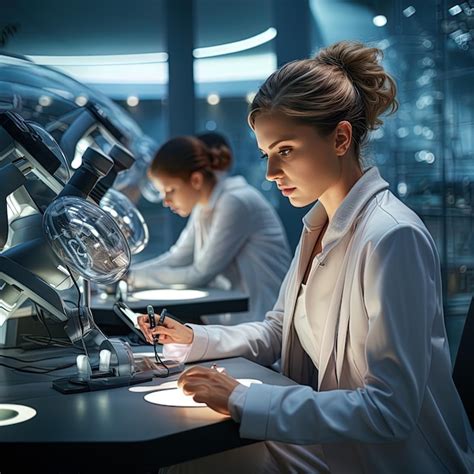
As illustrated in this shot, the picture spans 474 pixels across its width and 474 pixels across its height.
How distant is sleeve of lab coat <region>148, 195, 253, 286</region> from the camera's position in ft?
9.68

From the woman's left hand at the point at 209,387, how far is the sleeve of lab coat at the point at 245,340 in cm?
35

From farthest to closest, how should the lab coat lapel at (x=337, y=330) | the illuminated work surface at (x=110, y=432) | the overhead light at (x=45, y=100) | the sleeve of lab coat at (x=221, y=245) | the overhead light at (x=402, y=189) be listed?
the sleeve of lab coat at (x=221, y=245) → the overhead light at (x=402, y=189) → the overhead light at (x=45, y=100) → the lab coat lapel at (x=337, y=330) → the illuminated work surface at (x=110, y=432)

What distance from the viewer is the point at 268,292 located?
298cm

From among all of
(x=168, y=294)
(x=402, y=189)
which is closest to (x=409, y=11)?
(x=402, y=189)

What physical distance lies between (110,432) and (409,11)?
1.82 m

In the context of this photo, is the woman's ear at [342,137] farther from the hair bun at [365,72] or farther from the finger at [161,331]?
the finger at [161,331]

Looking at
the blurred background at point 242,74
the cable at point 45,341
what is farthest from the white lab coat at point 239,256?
the cable at point 45,341

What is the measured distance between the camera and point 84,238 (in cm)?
134

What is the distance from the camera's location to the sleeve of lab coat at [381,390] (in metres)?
1.14

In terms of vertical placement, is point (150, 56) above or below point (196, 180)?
above

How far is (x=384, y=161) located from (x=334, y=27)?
0.83 meters

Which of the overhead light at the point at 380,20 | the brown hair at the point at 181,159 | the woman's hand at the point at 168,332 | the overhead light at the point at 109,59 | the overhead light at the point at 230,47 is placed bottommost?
the woman's hand at the point at 168,332

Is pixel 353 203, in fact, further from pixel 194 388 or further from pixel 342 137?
pixel 194 388

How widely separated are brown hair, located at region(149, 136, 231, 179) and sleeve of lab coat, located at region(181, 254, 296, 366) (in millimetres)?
1391
